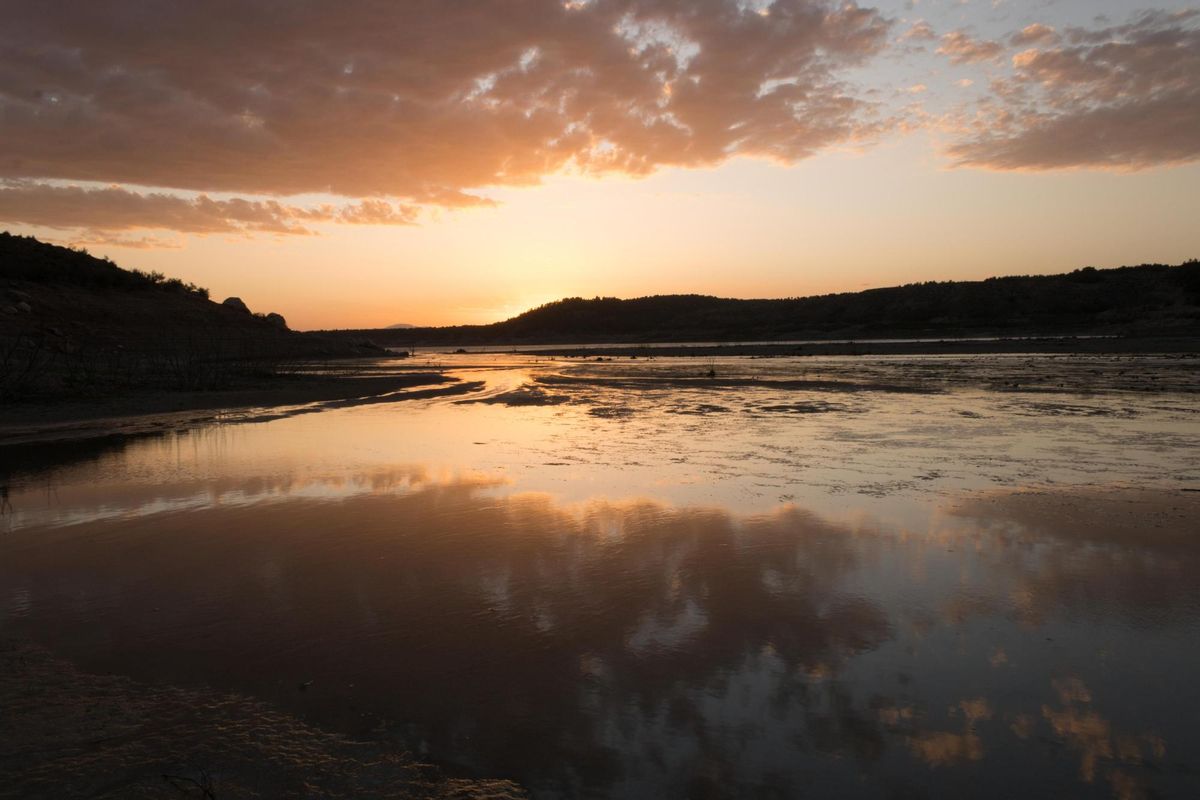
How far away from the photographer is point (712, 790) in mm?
3090

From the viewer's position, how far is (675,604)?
528 centimetres

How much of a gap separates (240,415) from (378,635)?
1655 cm

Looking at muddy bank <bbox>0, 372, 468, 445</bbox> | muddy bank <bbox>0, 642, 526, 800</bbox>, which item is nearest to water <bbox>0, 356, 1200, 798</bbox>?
muddy bank <bbox>0, 642, 526, 800</bbox>

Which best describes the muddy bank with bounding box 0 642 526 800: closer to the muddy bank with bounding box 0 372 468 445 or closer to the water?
the water

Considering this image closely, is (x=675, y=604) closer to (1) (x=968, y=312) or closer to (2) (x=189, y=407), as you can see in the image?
(2) (x=189, y=407)

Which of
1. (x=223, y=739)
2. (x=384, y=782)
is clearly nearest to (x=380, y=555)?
(x=223, y=739)

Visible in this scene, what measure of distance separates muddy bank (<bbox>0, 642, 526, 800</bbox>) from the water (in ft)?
0.51

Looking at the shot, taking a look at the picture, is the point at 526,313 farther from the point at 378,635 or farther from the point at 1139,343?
the point at 378,635

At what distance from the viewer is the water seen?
342cm

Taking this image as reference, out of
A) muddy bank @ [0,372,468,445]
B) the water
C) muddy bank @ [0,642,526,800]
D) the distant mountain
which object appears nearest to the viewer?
muddy bank @ [0,642,526,800]

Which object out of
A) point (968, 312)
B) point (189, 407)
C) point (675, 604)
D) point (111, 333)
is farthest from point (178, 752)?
point (968, 312)

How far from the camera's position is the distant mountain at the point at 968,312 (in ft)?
221

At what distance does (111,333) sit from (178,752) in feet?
139

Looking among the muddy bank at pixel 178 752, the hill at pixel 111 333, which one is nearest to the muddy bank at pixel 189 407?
the hill at pixel 111 333
